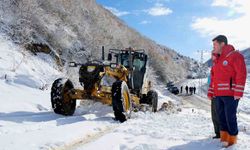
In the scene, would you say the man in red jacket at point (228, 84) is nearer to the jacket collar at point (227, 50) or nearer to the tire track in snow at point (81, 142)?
the jacket collar at point (227, 50)

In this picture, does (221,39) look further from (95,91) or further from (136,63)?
(136,63)

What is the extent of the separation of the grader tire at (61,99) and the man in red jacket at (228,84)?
604 centimetres

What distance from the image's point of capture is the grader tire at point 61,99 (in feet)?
40.0

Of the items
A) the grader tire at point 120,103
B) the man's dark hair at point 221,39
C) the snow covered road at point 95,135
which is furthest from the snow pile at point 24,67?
the man's dark hair at point 221,39

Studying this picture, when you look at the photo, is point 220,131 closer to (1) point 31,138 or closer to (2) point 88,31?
(1) point 31,138

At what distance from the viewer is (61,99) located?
12234 mm

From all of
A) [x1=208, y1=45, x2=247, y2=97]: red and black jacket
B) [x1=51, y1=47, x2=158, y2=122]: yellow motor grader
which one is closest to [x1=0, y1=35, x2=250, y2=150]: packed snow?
[x1=51, y1=47, x2=158, y2=122]: yellow motor grader

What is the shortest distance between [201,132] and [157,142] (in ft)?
6.15

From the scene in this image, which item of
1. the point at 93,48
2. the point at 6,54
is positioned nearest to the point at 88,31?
the point at 93,48

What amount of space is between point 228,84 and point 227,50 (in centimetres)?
59

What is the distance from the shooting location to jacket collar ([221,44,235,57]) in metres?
7.04

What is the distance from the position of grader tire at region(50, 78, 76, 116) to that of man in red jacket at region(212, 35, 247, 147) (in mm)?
6039

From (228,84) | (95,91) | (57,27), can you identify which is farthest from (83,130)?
(57,27)

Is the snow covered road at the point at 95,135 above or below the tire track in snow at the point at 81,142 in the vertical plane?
above
